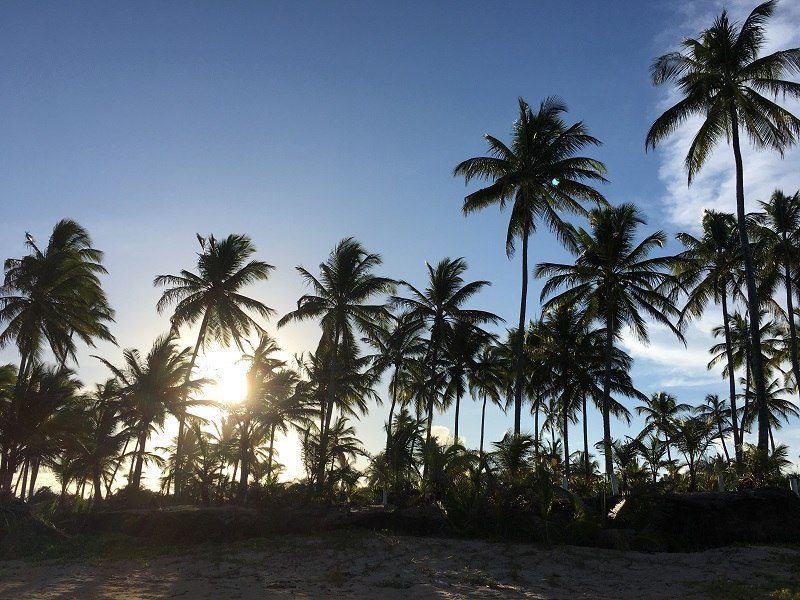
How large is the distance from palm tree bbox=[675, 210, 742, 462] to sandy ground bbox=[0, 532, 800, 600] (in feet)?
53.9

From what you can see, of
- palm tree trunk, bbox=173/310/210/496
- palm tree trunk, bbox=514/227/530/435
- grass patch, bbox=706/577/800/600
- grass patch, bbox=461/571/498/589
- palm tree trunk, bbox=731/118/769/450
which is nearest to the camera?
grass patch, bbox=706/577/800/600

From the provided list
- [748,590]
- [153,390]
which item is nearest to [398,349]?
[153,390]

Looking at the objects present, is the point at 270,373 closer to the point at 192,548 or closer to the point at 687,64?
the point at 192,548

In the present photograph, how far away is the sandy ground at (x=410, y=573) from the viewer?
1123cm

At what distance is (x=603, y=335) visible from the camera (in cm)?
→ 3544

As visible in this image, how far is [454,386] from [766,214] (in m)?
18.4

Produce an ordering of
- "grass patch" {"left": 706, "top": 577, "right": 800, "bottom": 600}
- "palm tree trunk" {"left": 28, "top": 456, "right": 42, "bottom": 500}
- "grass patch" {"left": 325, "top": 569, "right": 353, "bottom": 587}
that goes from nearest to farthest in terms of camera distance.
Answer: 1. "grass patch" {"left": 706, "top": 577, "right": 800, "bottom": 600}
2. "grass patch" {"left": 325, "top": 569, "right": 353, "bottom": 587}
3. "palm tree trunk" {"left": 28, "top": 456, "right": 42, "bottom": 500}

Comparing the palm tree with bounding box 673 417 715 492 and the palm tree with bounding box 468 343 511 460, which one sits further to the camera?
the palm tree with bounding box 468 343 511 460

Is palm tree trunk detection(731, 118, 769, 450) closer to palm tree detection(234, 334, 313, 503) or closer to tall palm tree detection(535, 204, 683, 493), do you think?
tall palm tree detection(535, 204, 683, 493)

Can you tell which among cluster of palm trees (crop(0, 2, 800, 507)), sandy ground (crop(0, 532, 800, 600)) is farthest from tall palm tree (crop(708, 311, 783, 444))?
sandy ground (crop(0, 532, 800, 600))

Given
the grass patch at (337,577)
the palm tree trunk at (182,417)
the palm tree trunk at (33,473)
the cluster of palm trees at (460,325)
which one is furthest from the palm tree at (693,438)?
the palm tree trunk at (33,473)

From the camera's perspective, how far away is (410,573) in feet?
42.5

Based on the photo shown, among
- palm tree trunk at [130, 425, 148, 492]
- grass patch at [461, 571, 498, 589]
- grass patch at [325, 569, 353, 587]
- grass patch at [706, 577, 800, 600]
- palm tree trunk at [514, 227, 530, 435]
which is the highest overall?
palm tree trunk at [514, 227, 530, 435]

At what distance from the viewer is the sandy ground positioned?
11.2 meters
